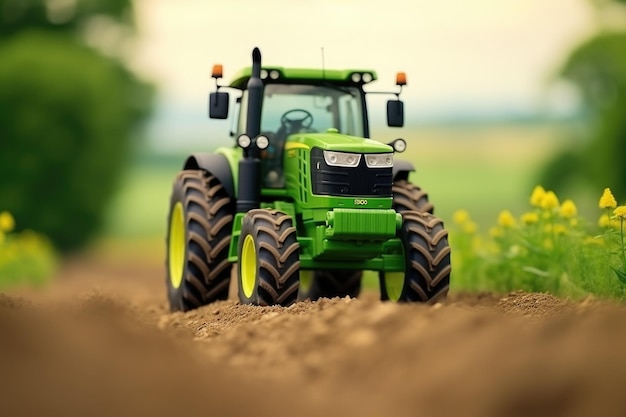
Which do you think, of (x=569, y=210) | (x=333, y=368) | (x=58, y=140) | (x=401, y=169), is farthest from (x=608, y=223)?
(x=58, y=140)

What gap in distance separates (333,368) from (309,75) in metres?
5.53

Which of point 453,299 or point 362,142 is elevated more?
point 362,142

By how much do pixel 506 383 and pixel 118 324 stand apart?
254 centimetres

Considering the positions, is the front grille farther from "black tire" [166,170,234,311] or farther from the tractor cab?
"black tire" [166,170,234,311]

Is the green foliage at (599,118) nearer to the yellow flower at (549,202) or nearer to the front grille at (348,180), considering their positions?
the yellow flower at (549,202)

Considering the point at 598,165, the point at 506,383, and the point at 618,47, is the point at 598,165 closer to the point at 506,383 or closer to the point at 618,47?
the point at 618,47

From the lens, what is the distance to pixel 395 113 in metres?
11.9

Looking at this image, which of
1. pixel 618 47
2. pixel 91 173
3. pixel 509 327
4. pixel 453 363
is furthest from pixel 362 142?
pixel 618 47

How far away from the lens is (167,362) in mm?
6285

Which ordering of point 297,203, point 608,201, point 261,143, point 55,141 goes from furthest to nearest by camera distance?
point 55,141 < point 297,203 < point 261,143 < point 608,201

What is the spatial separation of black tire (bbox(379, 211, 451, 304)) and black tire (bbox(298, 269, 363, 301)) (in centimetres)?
282

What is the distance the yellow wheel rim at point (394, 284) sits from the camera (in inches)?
439

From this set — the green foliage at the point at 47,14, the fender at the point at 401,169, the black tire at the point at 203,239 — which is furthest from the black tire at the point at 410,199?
the green foliage at the point at 47,14

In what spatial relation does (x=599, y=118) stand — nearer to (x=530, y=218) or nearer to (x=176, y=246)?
(x=530, y=218)
